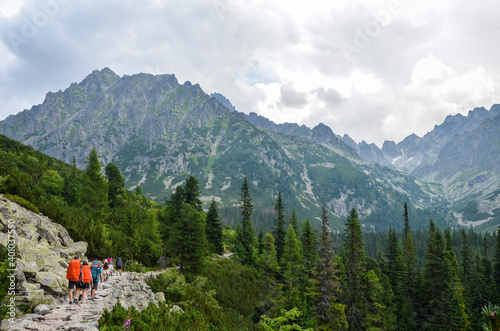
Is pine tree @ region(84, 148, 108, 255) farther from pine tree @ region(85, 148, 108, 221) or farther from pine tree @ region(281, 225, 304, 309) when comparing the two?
pine tree @ region(281, 225, 304, 309)

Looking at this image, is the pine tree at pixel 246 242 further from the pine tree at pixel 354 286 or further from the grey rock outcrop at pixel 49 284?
the grey rock outcrop at pixel 49 284

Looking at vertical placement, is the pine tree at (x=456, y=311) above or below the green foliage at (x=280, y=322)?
below

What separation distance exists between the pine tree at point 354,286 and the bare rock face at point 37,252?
3809 cm

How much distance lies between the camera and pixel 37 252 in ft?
57.4

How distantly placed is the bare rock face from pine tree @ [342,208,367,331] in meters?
38.1

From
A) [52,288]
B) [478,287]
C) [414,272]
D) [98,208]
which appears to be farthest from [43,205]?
[478,287]

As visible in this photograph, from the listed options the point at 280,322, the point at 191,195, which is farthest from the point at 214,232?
the point at 280,322

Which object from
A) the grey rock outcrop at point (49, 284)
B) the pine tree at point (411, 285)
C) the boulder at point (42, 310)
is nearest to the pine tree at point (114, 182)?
the grey rock outcrop at point (49, 284)

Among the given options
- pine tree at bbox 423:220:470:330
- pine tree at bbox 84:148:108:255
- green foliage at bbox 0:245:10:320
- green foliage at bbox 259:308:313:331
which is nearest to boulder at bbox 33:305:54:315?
green foliage at bbox 0:245:10:320

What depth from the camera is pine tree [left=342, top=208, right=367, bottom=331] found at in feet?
139

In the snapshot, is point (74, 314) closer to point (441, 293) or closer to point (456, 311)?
point (456, 311)

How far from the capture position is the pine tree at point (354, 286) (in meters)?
Result: 42.4

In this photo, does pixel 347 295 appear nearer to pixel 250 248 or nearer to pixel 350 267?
pixel 350 267

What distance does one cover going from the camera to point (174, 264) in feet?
131
